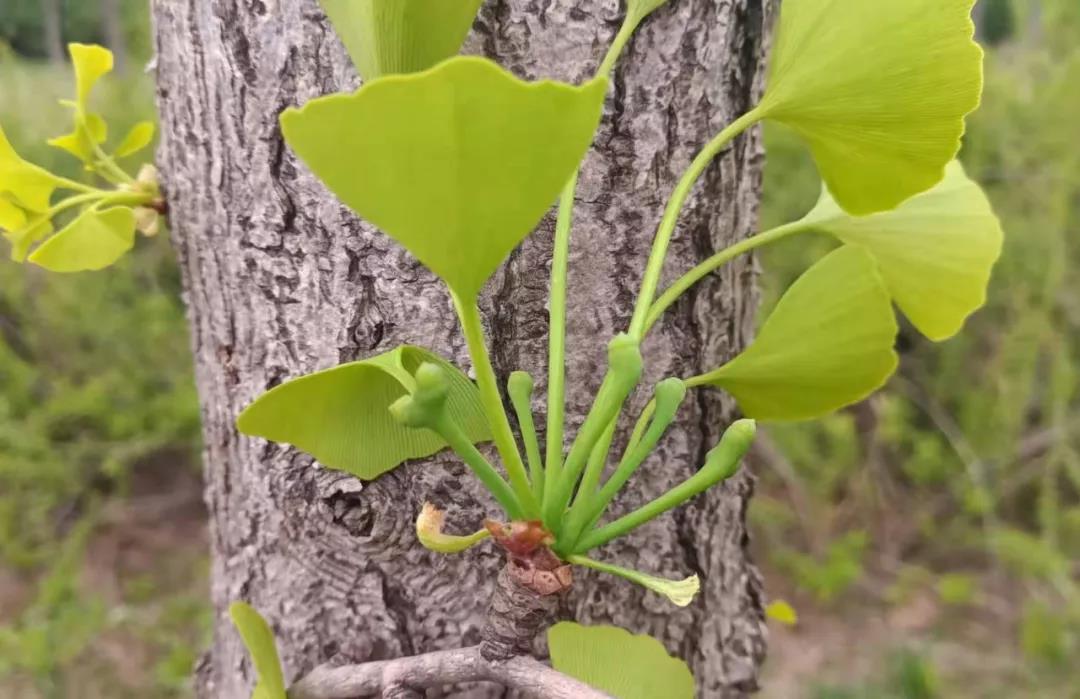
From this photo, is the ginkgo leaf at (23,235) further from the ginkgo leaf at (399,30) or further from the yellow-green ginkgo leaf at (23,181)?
the ginkgo leaf at (399,30)

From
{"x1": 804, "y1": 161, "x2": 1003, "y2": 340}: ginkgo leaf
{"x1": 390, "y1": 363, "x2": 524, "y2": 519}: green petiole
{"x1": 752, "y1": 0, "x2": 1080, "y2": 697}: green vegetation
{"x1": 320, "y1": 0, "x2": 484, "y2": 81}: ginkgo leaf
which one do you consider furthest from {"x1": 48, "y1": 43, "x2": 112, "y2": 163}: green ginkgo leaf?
{"x1": 752, "y1": 0, "x2": 1080, "y2": 697}: green vegetation

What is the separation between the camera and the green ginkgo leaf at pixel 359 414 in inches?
12.2

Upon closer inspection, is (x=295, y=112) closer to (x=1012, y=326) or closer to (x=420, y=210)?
(x=420, y=210)

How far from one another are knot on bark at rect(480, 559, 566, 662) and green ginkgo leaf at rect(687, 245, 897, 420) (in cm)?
11

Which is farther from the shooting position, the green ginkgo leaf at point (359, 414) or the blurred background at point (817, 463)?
the blurred background at point (817, 463)

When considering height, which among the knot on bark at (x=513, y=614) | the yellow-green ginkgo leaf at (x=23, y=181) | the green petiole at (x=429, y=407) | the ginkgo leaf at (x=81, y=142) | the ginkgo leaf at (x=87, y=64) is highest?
the ginkgo leaf at (x=87, y=64)

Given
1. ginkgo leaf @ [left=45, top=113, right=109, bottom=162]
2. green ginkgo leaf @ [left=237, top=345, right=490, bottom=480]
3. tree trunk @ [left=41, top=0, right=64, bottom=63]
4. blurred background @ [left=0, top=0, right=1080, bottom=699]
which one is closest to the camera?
green ginkgo leaf @ [left=237, top=345, right=490, bottom=480]

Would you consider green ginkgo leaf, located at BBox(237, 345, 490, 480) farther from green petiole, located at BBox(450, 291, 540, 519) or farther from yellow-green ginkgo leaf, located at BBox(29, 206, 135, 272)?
yellow-green ginkgo leaf, located at BBox(29, 206, 135, 272)

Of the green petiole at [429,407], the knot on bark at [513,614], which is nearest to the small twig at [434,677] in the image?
the knot on bark at [513,614]

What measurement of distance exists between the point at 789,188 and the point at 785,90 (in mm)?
1338

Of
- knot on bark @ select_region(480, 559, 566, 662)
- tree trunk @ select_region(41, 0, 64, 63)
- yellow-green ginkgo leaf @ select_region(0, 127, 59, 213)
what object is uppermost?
tree trunk @ select_region(41, 0, 64, 63)

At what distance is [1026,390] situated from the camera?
133 centimetres

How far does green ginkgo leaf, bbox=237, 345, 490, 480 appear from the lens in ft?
1.01

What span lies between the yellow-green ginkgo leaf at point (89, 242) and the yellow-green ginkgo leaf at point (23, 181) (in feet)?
0.07
